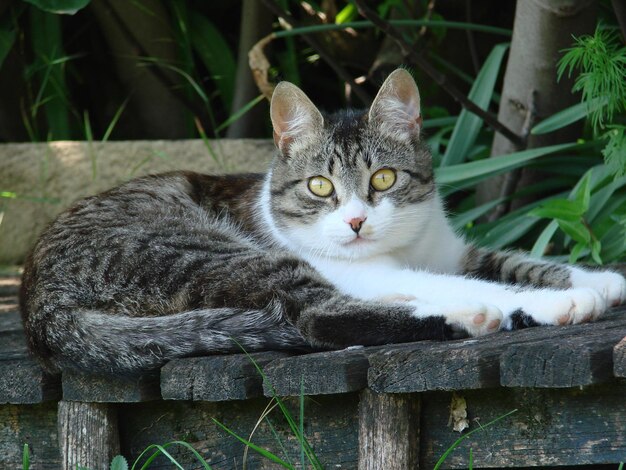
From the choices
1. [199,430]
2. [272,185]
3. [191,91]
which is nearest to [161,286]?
[199,430]

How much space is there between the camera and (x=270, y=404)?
7.61 ft

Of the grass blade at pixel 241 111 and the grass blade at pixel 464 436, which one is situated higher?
the grass blade at pixel 241 111

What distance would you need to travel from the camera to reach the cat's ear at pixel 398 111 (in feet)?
10.0

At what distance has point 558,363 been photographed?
6.23ft

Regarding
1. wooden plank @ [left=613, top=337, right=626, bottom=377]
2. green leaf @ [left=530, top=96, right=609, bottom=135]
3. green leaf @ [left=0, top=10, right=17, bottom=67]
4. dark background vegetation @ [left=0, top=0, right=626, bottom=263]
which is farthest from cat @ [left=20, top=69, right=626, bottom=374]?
green leaf @ [left=0, top=10, right=17, bottom=67]

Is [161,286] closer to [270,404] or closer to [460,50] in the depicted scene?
[270,404]

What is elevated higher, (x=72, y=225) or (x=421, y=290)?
(x=72, y=225)

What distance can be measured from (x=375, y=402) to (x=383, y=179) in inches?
37.2

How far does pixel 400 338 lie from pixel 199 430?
0.60m

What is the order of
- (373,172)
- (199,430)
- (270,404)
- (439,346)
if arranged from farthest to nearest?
(373,172) → (199,430) → (270,404) → (439,346)

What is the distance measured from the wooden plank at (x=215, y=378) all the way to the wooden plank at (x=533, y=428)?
1.38 ft

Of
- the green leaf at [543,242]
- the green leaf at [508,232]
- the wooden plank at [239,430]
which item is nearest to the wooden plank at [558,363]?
the wooden plank at [239,430]

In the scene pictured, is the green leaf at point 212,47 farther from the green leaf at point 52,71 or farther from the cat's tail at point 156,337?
the cat's tail at point 156,337

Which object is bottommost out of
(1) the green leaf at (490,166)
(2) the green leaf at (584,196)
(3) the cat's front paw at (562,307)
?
(3) the cat's front paw at (562,307)
